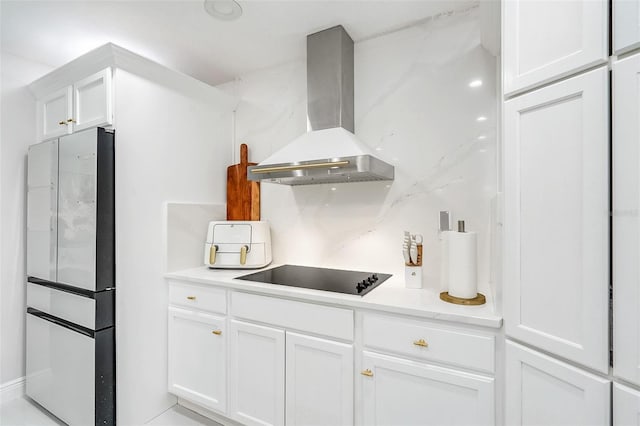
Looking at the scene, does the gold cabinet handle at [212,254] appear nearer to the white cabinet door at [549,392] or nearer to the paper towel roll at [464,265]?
the paper towel roll at [464,265]

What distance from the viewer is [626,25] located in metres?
0.80

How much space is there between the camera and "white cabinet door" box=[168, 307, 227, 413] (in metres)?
1.82

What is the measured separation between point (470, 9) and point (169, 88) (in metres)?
1.90

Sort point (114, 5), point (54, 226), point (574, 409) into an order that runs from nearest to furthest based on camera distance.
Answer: point (574, 409)
point (114, 5)
point (54, 226)

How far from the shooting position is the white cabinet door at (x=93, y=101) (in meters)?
1.78

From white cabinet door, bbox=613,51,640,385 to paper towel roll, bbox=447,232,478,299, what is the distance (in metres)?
0.55

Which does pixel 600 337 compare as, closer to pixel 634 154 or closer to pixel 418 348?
pixel 634 154

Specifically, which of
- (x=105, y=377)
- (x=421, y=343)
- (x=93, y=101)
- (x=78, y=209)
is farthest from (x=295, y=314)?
(x=93, y=101)

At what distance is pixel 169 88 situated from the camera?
2.07 m

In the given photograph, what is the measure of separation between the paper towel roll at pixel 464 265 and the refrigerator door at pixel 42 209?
7.59 feet

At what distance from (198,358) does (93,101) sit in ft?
5.48

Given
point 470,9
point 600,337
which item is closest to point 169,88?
point 470,9

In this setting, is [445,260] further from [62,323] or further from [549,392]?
[62,323]

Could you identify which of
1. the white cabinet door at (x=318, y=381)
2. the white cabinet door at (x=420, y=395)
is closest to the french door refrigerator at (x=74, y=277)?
the white cabinet door at (x=318, y=381)
